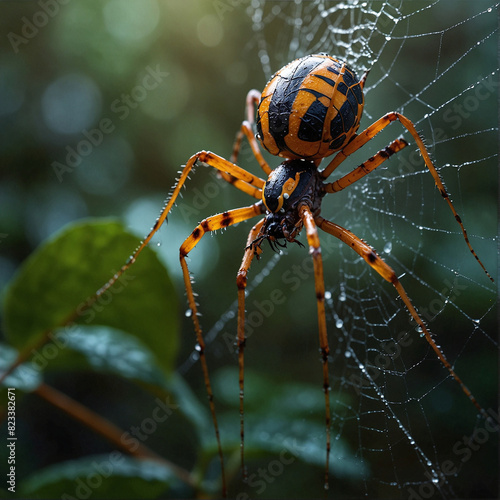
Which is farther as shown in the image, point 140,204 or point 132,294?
point 140,204

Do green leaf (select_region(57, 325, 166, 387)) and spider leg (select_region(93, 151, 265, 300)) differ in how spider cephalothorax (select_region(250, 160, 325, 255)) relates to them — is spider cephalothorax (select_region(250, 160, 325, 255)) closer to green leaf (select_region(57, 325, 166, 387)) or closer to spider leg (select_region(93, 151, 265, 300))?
spider leg (select_region(93, 151, 265, 300))

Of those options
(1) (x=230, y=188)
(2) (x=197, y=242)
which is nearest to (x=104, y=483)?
(2) (x=197, y=242)

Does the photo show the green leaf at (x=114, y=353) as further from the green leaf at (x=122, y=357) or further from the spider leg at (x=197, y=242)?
the spider leg at (x=197, y=242)

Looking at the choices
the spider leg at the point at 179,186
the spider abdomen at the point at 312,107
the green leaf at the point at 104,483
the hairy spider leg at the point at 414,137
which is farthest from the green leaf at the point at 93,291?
the hairy spider leg at the point at 414,137

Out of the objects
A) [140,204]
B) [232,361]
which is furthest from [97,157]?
[232,361]

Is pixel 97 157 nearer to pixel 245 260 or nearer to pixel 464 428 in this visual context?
pixel 245 260
